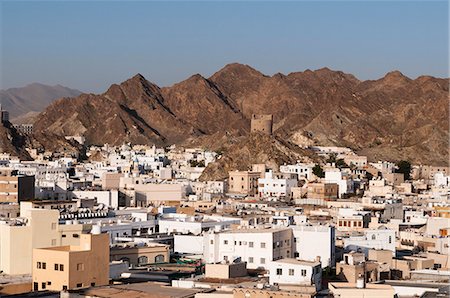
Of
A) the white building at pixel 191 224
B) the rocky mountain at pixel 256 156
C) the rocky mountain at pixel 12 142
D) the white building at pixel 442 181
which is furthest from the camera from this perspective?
the rocky mountain at pixel 12 142

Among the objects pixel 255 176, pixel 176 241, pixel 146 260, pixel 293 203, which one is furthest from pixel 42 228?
pixel 255 176

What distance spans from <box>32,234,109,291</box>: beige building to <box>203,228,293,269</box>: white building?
26.5 feet

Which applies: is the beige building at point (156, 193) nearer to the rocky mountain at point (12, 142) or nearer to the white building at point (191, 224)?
the white building at point (191, 224)

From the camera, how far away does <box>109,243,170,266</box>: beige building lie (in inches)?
1444

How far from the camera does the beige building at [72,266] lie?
2730cm

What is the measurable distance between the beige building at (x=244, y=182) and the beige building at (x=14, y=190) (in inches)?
1088

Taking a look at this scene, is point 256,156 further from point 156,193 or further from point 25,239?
point 25,239

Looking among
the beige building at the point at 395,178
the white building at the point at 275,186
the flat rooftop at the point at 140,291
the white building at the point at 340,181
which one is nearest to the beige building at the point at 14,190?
the white building at the point at 275,186

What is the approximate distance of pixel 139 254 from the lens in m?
37.5

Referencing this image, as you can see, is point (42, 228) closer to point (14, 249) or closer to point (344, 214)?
point (14, 249)

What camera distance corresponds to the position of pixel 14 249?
35062mm

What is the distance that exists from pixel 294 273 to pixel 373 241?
11893 mm

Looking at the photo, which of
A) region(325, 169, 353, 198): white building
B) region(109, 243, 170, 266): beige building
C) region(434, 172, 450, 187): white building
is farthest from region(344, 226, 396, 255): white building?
region(434, 172, 450, 187): white building

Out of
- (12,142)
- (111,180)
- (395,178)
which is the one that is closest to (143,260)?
(111,180)
